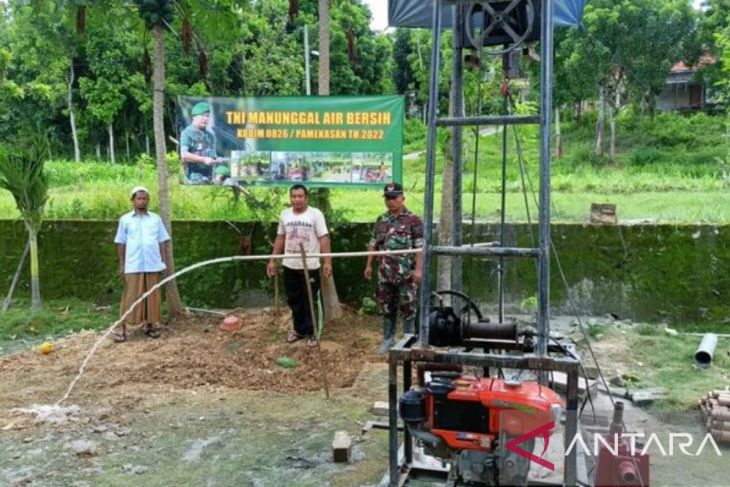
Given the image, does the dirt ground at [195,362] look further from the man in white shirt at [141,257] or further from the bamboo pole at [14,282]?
the bamboo pole at [14,282]

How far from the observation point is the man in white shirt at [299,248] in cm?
685

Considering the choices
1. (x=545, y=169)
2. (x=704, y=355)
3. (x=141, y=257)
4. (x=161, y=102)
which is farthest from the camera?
(x=161, y=102)

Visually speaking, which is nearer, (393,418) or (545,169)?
(545,169)

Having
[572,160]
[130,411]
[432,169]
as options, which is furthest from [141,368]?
[572,160]

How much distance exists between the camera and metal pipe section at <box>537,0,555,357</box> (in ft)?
10.9

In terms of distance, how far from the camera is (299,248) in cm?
682

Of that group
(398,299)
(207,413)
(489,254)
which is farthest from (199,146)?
(489,254)

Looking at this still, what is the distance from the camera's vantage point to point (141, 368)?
632cm

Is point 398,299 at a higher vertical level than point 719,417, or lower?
higher

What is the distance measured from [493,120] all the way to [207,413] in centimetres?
309

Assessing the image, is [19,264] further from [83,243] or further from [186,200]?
[186,200]

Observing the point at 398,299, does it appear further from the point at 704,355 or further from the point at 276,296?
the point at 704,355

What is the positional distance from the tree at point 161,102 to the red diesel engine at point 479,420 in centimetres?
475

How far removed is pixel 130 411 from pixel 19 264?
436 centimetres
